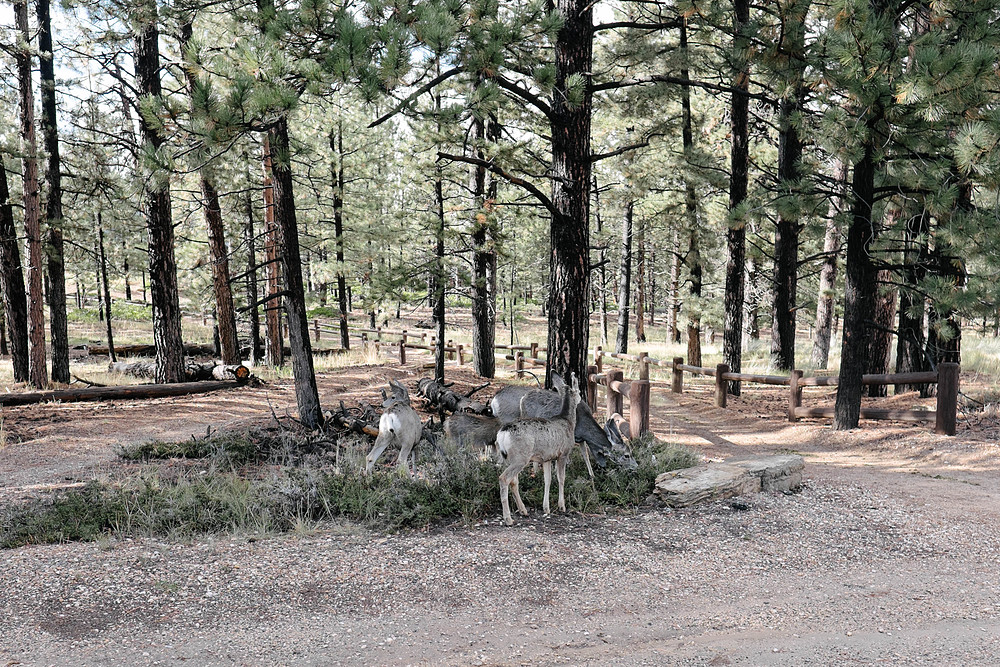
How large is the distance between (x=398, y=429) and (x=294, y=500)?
125cm

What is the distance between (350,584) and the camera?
4633 millimetres

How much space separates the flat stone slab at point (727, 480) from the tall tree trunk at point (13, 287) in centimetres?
1471

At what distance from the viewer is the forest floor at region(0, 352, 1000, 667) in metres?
3.88

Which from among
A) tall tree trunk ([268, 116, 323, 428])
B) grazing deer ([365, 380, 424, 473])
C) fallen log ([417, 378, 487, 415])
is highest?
tall tree trunk ([268, 116, 323, 428])

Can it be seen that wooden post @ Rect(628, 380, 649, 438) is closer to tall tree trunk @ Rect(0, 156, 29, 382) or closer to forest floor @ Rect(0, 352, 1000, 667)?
forest floor @ Rect(0, 352, 1000, 667)

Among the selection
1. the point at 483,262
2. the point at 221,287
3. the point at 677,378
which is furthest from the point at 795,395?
the point at 221,287

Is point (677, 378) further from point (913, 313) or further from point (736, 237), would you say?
point (913, 313)

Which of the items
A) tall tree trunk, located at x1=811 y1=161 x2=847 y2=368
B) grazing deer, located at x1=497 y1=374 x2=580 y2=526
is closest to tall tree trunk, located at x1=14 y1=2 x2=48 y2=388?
grazing deer, located at x1=497 y1=374 x2=580 y2=526

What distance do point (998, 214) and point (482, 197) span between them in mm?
9926

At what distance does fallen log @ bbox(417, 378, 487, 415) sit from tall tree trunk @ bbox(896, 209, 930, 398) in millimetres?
6836

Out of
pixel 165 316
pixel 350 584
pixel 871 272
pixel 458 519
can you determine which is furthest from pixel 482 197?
pixel 350 584

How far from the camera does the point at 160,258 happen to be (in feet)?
46.2

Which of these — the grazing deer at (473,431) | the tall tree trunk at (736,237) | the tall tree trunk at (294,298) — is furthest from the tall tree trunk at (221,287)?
the tall tree trunk at (736,237)

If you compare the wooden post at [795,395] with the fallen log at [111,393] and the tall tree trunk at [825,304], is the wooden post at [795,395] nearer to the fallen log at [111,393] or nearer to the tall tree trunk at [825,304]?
the tall tree trunk at [825,304]
